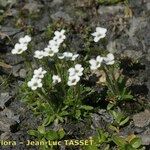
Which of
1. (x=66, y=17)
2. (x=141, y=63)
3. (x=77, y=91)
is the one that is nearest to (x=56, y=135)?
(x=77, y=91)

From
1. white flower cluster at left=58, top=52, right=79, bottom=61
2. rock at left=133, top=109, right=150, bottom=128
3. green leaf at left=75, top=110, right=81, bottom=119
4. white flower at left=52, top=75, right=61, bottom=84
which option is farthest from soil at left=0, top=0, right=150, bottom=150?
white flower cluster at left=58, top=52, right=79, bottom=61

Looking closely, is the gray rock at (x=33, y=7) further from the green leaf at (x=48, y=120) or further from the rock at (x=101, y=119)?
the rock at (x=101, y=119)

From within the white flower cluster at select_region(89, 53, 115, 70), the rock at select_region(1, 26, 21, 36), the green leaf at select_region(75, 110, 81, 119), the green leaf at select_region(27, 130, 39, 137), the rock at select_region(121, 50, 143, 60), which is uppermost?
the rock at select_region(1, 26, 21, 36)

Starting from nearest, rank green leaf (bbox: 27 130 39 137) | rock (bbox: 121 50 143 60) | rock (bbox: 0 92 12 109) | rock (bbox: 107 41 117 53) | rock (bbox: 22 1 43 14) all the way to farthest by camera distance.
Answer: green leaf (bbox: 27 130 39 137) → rock (bbox: 0 92 12 109) → rock (bbox: 121 50 143 60) → rock (bbox: 107 41 117 53) → rock (bbox: 22 1 43 14)

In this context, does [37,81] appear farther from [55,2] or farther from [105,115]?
[55,2]

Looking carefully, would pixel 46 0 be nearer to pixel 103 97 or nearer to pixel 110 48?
pixel 110 48

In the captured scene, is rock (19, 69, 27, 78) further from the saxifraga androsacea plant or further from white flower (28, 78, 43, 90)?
white flower (28, 78, 43, 90)

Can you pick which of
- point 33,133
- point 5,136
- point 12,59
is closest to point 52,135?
point 33,133
